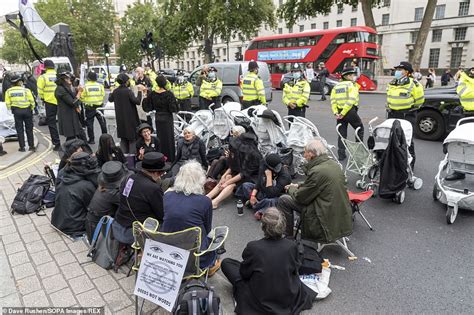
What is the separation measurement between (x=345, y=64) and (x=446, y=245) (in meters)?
20.0

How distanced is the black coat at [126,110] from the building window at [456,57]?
48448 mm

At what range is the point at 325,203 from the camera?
11.8 ft

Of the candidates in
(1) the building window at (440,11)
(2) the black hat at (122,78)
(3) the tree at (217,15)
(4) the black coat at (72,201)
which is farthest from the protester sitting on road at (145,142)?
(1) the building window at (440,11)

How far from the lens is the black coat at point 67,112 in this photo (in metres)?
7.61

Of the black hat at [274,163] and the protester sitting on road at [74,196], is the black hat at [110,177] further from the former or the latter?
the black hat at [274,163]

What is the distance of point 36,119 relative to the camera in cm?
1452

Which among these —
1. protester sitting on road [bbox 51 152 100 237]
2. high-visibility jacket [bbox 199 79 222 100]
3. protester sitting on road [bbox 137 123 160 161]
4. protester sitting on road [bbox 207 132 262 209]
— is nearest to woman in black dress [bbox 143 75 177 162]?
protester sitting on road [bbox 137 123 160 161]

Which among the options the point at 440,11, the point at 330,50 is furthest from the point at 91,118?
the point at 440,11

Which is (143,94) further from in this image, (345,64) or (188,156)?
(345,64)

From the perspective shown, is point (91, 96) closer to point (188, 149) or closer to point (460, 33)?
point (188, 149)

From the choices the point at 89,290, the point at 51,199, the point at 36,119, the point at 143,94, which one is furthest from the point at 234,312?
the point at 36,119

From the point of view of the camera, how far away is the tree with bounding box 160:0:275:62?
31903 millimetres

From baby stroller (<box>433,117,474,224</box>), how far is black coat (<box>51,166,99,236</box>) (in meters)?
4.82

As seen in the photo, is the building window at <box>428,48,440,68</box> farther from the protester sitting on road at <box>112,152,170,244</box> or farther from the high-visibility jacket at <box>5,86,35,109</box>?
the protester sitting on road at <box>112,152,170,244</box>
